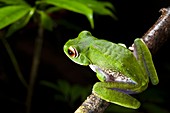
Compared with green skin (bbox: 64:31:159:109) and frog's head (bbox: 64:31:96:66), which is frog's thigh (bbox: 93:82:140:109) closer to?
green skin (bbox: 64:31:159:109)

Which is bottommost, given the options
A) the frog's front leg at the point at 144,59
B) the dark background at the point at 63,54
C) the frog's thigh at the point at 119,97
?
the dark background at the point at 63,54

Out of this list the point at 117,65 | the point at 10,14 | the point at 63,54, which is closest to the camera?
the point at 117,65

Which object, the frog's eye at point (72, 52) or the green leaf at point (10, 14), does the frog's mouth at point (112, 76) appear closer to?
the frog's eye at point (72, 52)

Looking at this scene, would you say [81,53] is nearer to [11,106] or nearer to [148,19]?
[11,106]

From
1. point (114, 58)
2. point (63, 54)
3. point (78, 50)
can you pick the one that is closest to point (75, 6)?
point (78, 50)

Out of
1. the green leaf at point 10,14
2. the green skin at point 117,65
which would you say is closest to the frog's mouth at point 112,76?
the green skin at point 117,65

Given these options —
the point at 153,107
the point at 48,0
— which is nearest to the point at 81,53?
the point at 48,0

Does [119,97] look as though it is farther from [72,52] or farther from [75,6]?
[75,6]
